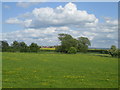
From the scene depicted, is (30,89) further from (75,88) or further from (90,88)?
(90,88)

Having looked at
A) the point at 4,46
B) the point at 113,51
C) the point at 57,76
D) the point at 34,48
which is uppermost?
the point at 4,46

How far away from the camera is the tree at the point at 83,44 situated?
12269cm

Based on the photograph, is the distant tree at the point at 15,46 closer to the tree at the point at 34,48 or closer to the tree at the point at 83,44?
the tree at the point at 34,48

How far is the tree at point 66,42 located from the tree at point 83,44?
14.2ft

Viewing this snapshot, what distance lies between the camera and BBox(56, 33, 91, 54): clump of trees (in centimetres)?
11681

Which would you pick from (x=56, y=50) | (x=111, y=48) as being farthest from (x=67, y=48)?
(x=111, y=48)

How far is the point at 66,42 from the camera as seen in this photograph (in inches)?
4621

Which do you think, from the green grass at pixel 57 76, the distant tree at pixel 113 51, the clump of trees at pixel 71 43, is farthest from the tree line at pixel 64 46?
the green grass at pixel 57 76

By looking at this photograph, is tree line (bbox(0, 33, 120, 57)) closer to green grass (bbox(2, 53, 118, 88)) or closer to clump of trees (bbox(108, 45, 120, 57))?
clump of trees (bbox(108, 45, 120, 57))

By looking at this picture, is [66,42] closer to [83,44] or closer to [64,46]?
[64,46]

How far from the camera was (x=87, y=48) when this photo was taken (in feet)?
410

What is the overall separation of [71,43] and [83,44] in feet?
38.8

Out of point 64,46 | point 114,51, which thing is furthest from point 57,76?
point 64,46

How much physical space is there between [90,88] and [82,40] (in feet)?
383
